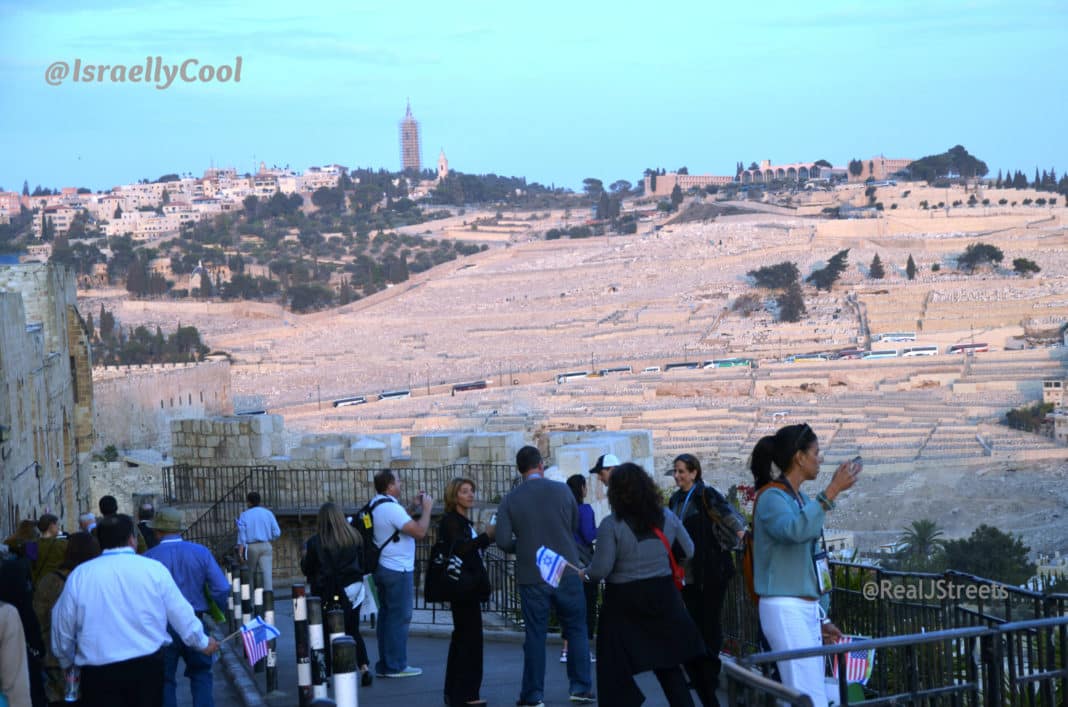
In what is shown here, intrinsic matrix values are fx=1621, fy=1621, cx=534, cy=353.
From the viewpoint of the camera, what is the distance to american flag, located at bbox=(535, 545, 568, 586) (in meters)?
6.02

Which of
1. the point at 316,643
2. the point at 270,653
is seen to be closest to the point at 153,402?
the point at 270,653

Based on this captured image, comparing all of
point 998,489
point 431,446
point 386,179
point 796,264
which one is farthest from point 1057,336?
point 386,179

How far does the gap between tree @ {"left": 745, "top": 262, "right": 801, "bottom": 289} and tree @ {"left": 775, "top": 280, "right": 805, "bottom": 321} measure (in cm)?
43

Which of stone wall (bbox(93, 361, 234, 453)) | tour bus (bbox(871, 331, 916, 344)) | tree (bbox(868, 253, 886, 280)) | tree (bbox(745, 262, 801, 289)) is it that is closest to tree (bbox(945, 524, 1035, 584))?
stone wall (bbox(93, 361, 234, 453))

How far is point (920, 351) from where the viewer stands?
205ft

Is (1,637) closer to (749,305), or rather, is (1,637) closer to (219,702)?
(219,702)

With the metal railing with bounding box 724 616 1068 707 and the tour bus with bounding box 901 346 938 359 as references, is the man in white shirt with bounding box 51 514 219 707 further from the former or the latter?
the tour bus with bounding box 901 346 938 359

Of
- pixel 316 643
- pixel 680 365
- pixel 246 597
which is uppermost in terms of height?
pixel 316 643

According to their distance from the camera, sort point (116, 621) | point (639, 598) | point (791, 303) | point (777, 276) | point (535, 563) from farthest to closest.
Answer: point (777, 276) < point (791, 303) < point (535, 563) < point (639, 598) < point (116, 621)

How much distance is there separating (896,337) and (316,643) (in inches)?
2447

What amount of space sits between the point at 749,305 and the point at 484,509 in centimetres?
6631

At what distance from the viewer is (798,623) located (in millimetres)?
4977

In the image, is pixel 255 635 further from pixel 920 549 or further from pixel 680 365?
pixel 680 365

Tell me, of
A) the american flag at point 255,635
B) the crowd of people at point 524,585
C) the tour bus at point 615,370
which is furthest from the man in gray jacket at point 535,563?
the tour bus at point 615,370
